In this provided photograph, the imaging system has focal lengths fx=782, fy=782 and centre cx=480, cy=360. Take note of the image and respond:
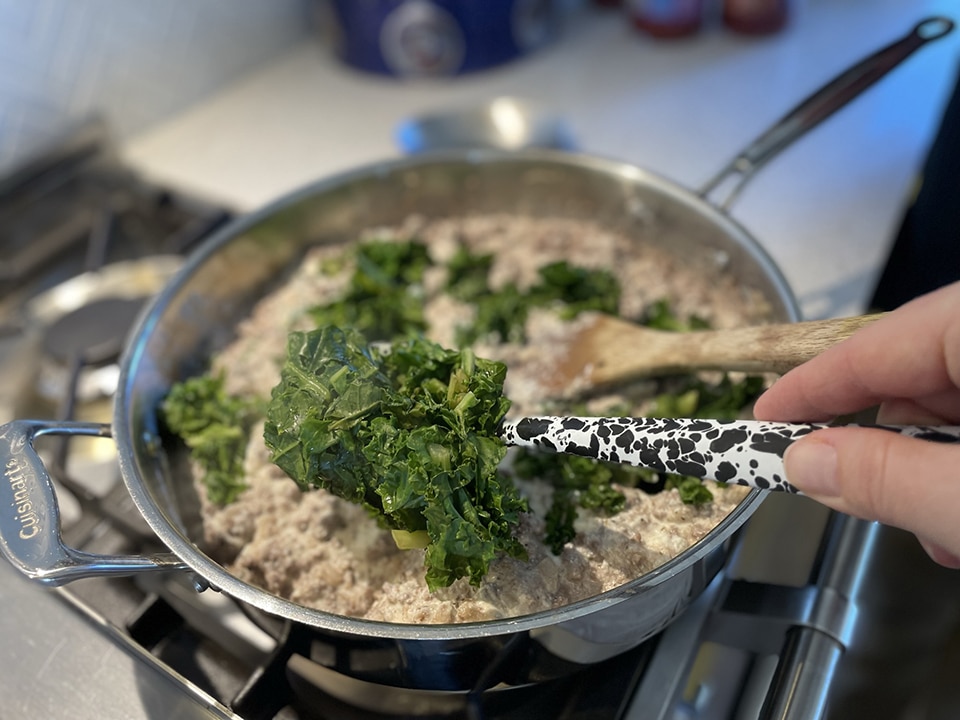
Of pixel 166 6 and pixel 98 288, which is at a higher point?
pixel 166 6

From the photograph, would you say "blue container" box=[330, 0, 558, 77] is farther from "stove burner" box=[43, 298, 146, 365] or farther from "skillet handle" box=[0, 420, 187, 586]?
"skillet handle" box=[0, 420, 187, 586]

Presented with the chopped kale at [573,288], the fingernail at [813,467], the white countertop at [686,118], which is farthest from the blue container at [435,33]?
the fingernail at [813,467]

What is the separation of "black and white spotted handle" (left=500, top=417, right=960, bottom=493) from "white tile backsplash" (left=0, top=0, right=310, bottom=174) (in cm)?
178

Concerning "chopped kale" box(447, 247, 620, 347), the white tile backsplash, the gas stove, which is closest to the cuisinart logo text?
the gas stove

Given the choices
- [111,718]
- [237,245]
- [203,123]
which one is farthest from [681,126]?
[111,718]

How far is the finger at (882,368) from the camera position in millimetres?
860

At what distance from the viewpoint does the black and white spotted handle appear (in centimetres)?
89

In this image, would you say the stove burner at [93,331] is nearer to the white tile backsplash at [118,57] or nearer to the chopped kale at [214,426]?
the chopped kale at [214,426]

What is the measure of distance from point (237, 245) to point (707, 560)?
3.74 feet

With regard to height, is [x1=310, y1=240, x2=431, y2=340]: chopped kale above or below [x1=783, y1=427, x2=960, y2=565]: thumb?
above

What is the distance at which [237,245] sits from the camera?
166 centimetres

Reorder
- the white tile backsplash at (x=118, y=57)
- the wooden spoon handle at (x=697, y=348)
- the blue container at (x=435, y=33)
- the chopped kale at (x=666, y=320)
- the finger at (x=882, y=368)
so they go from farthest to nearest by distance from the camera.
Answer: the blue container at (x=435, y=33) → the white tile backsplash at (x=118, y=57) → the chopped kale at (x=666, y=320) → the wooden spoon handle at (x=697, y=348) → the finger at (x=882, y=368)

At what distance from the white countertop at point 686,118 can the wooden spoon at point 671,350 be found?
53 cm

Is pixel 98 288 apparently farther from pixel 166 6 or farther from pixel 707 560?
pixel 707 560
